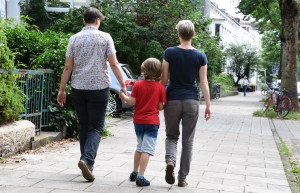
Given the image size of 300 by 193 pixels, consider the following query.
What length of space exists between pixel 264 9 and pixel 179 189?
27995 millimetres

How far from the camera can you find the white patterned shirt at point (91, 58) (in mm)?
5809

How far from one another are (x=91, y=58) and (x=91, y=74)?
0.58ft

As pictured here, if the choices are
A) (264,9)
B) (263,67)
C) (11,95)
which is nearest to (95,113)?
(11,95)

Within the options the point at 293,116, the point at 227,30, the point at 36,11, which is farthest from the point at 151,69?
the point at 227,30

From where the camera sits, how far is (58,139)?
896 cm

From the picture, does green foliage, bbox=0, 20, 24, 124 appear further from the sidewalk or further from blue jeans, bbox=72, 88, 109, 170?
blue jeans, bbox=72, 88, 109, 170

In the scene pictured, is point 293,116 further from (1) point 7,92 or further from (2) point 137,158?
(2) point 137,158

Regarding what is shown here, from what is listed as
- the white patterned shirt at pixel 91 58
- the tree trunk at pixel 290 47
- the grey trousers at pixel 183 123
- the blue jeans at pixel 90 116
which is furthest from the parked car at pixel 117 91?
the grey trousers at pixel 183 123

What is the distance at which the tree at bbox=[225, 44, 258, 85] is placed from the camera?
63312 millimetres

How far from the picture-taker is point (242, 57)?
63.3 metres

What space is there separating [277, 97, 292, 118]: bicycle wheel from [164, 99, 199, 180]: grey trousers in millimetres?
14468

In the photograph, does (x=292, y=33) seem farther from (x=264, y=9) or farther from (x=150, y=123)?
(x=150, y=123)

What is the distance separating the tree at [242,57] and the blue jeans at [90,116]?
5790 cm

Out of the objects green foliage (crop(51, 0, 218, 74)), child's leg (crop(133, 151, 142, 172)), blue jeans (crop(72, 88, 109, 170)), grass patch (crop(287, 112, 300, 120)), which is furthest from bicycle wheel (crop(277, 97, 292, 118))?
blue jeans (crop(72, 88, 109, 170))
